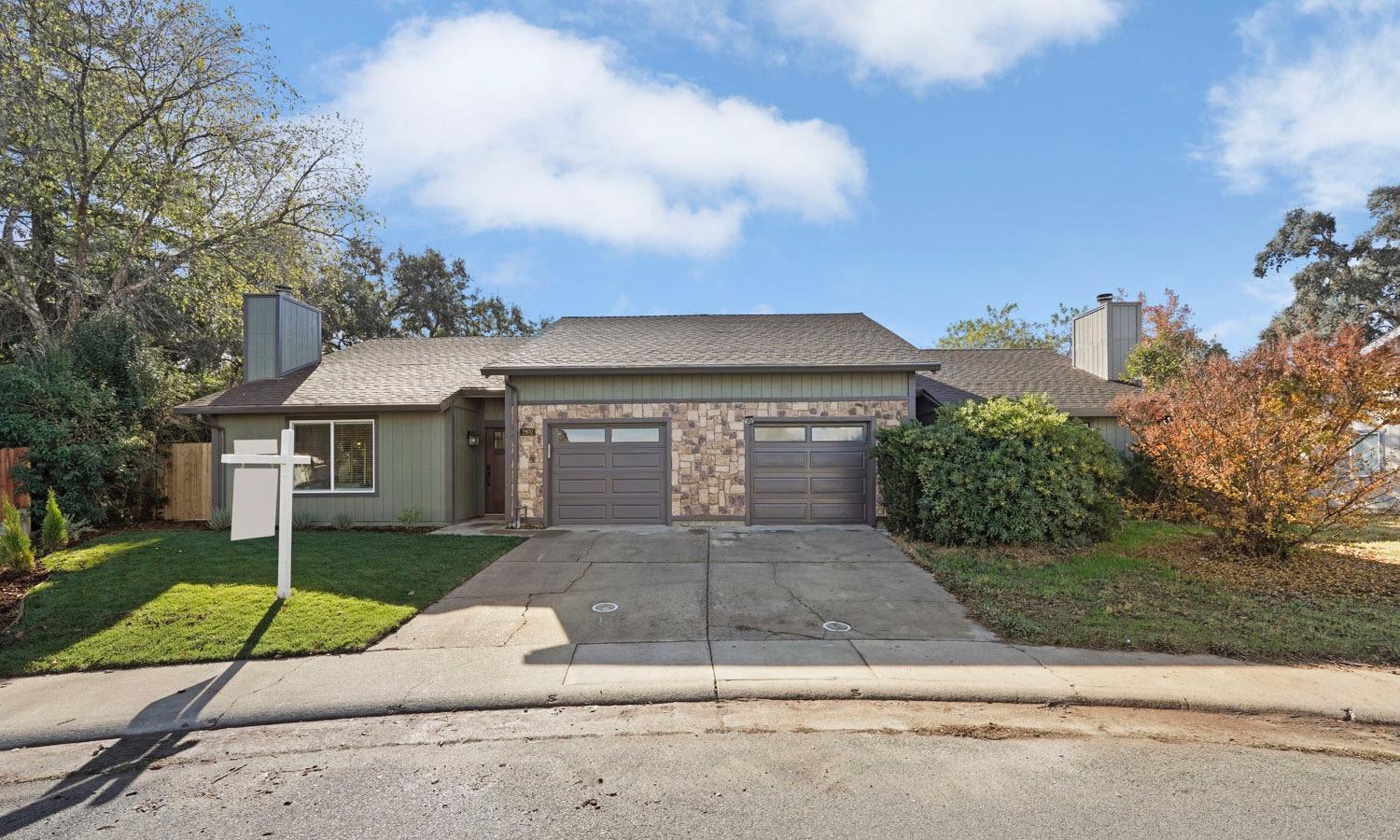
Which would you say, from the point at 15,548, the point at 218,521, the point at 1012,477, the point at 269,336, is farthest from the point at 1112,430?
the point at 269,336

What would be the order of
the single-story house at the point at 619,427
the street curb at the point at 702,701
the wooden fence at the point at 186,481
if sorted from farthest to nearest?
the wooden fence at the point at 186,481 → the single-story house at the point at 619,427 → the street curb at the point at 702,701

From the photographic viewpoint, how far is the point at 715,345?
41.6ft

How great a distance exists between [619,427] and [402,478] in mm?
4295

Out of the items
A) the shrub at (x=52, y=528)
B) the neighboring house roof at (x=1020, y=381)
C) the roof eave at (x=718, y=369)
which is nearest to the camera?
the shrub at (x=52, y=528)

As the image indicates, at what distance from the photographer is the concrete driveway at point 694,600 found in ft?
18.4

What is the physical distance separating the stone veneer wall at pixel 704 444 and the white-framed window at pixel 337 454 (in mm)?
3167

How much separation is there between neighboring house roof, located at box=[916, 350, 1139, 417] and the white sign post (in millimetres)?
11079

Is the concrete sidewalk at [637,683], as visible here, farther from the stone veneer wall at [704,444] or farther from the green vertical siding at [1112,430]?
the green vertical siding at [1112,430]

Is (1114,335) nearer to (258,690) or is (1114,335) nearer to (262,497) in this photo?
(262,497)

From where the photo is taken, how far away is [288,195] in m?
16.0

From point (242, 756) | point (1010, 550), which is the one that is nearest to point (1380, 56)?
point (1010, 550)

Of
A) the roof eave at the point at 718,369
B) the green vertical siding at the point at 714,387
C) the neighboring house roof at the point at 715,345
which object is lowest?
the green vertical siding at the point at 714,387

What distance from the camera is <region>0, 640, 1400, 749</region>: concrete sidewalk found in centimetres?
419

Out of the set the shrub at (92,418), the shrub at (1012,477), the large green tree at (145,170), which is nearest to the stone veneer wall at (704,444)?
the shrub at (1012,477)
